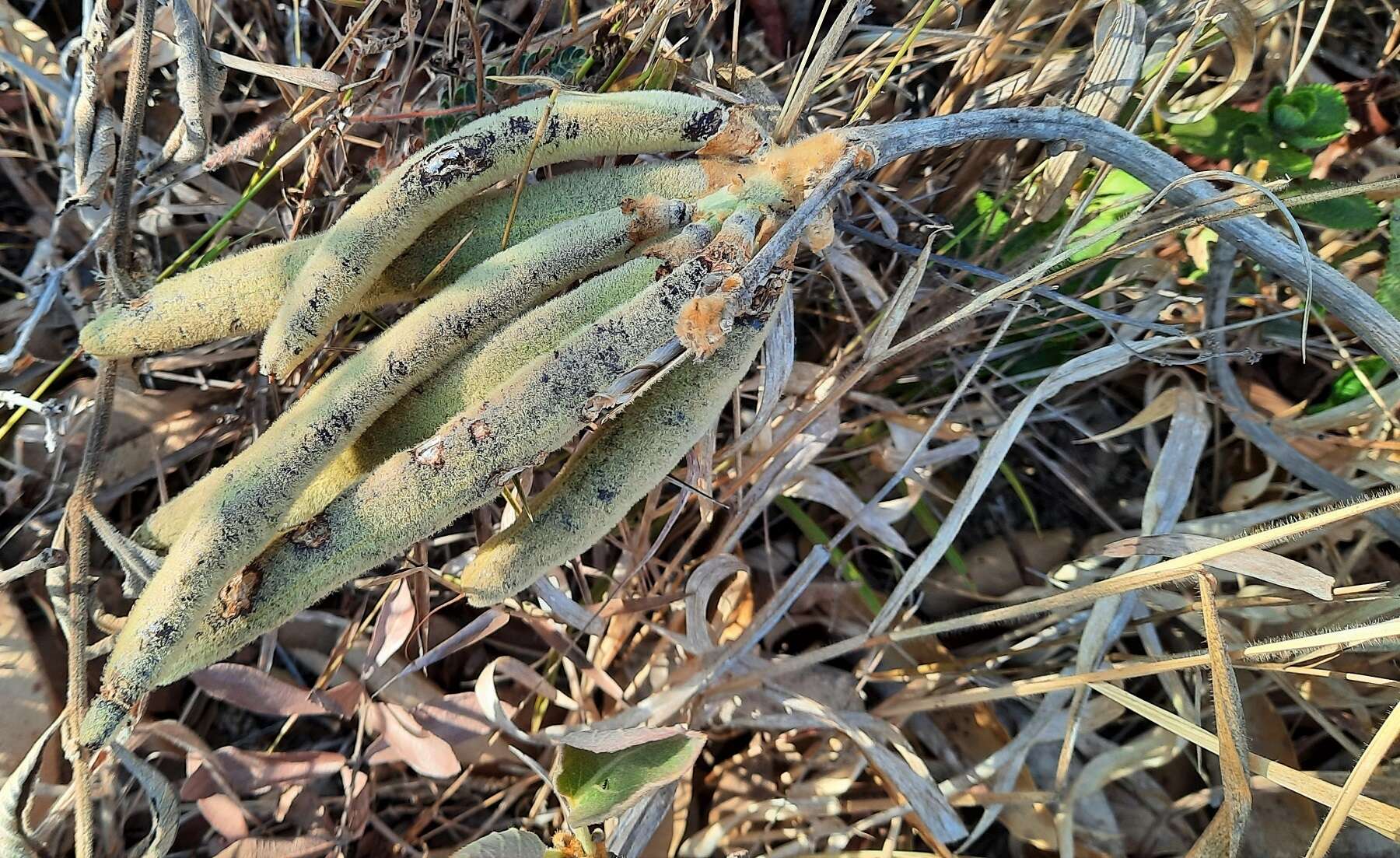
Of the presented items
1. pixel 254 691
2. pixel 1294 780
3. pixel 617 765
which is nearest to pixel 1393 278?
pixel 1294 780

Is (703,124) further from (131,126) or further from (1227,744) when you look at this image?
(1227,744)

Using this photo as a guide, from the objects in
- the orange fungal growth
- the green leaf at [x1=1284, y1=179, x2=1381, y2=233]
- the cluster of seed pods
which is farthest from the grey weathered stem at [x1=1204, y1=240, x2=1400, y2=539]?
the orange fungal growth

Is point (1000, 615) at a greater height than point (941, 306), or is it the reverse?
point (941, 306)

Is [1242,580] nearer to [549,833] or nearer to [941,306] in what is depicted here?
[941,306]

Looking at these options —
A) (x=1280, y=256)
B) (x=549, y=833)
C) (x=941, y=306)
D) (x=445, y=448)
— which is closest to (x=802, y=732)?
(x=549, y=833)

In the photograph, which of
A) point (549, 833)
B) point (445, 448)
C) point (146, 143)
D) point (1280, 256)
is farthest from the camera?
point (146, 143)
